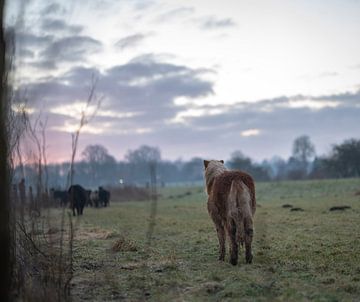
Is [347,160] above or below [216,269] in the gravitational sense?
above

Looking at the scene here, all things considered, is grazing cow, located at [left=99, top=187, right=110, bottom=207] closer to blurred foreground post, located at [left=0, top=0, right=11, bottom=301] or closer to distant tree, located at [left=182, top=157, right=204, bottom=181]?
blurred foreground post, located at [left=0, top=0, right=11, bottom=301]

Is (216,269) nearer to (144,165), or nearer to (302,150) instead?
(144,165)

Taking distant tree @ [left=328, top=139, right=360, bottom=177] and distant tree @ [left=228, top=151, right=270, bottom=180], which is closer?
distant tree @ [left=328, top=139, right=360, bottom=177]

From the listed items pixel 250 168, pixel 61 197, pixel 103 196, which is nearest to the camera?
pixel 61 197

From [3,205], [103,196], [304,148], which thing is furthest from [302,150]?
[3,205]

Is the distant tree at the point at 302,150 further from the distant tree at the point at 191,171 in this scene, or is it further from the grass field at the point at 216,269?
the grass field at the point at 216,269

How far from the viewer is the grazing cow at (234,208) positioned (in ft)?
28.9

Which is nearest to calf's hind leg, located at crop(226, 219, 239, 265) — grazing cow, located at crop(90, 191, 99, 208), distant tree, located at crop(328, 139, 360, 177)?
grazing cow, located at crop(90, 191, 99, 208)

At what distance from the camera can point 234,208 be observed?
8.88 metres

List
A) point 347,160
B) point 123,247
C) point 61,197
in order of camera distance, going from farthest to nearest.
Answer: point 347,160 < point 61,197 < point 123,247

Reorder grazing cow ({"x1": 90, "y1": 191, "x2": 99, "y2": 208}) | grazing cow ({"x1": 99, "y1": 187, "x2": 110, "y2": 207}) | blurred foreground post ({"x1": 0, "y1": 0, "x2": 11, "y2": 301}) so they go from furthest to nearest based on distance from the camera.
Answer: grazing cow ({"x1": 99, "y1": 187, "x2": 110, "y2": 207}) < grazing cow ({"x1": 90, "y1": 191, "x2": 99, "y2": 208}) < blurred foreground post ({"x1": 0, "y1": 0, "x2": 11, "y2": 301})

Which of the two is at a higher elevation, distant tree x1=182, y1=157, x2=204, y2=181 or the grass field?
distant tree x1=182, y1=157, x2=204, y2=181

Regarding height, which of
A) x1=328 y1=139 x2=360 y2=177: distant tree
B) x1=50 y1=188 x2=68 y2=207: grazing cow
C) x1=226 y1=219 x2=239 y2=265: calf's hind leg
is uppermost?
x1=328 y1=139 x2=360 y2=177: distant tree

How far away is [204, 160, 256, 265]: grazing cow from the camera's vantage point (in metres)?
8.82
